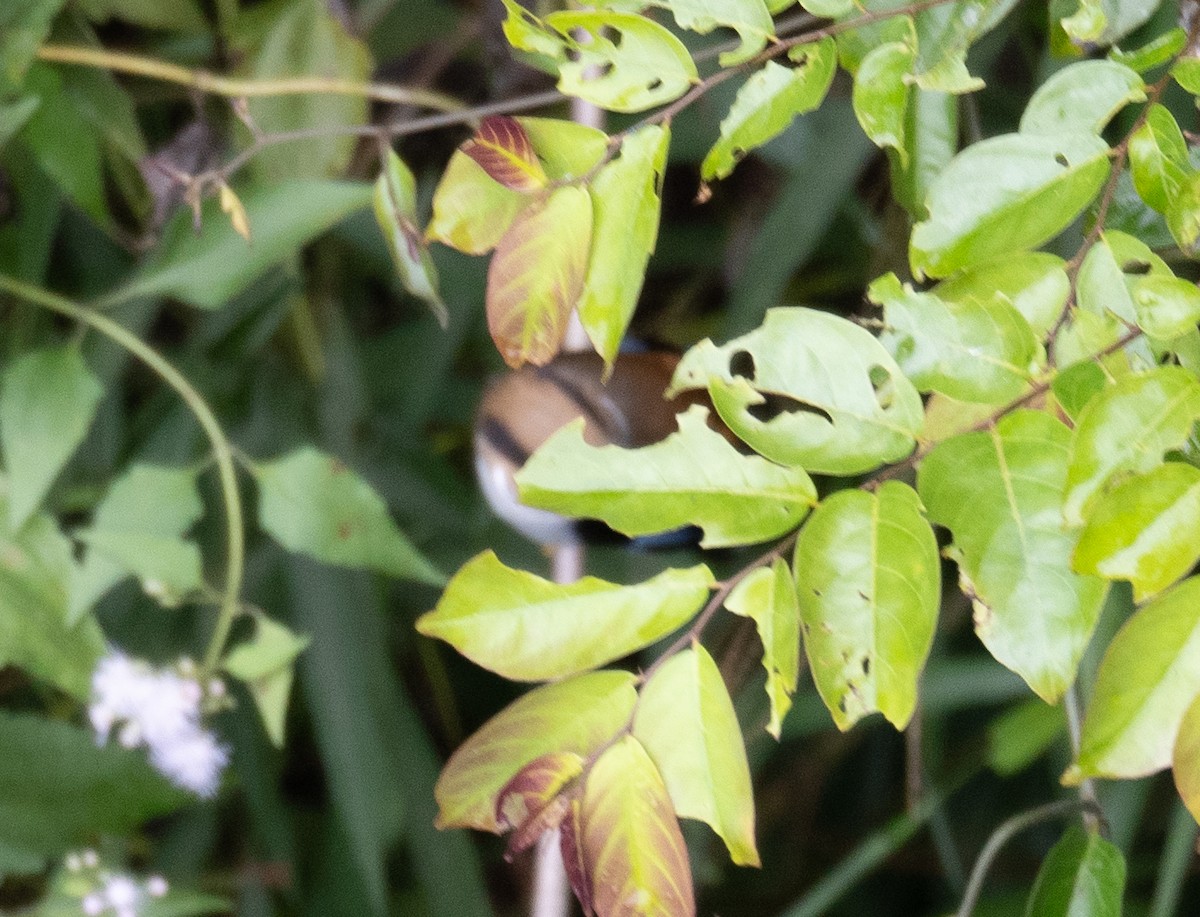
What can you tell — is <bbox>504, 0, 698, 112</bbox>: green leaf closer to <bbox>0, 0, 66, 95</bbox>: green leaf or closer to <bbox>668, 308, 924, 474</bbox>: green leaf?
<bbox>668, 308, 924, 474</bbox>: green leaf

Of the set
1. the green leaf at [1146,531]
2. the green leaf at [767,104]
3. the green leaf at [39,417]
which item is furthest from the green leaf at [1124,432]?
the green leaf at [39,417]

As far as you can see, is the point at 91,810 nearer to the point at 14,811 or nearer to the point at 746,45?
the point at 14,811

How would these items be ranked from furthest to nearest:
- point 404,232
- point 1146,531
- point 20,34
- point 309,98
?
point 309,98 → point 20,34 → point 404,232 → point 1146,531

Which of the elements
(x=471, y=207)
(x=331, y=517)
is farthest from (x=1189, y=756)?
(x=331, y=517)

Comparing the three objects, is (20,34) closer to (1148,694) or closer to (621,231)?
(621,231)

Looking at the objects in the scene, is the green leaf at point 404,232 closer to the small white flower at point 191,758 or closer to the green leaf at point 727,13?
the green leaf at point 727,13
